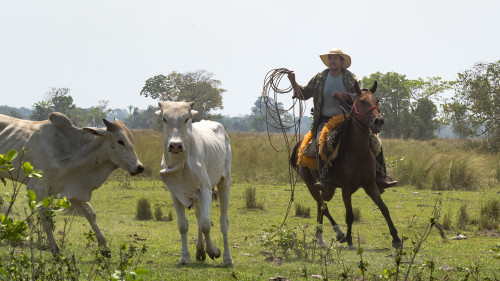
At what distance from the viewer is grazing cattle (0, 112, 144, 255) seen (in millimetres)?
8172

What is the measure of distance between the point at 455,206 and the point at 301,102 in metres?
Result: 5.13

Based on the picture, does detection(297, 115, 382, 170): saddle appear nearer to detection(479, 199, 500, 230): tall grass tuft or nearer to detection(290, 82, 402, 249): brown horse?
detection(290, 82, 402, 249): brown horse

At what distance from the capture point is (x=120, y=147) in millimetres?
8242

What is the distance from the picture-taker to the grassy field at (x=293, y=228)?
23.0 feet

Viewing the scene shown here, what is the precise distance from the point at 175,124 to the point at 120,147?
132 centimetres

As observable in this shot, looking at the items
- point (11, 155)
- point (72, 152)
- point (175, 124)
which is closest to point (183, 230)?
point (175, 124)

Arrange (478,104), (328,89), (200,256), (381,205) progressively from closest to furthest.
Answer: (200,256) < (381,205) < (328,89) < (478,104)

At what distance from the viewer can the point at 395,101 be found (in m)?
66.8

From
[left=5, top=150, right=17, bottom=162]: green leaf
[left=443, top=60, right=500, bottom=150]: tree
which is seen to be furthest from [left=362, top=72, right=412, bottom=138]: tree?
[left=5, top=150, right=17, bottom=162]: green leaf

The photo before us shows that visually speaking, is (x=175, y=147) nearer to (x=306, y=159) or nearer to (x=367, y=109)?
(x=367, y=109)

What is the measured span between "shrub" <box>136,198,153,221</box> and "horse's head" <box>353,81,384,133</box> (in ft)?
15.6

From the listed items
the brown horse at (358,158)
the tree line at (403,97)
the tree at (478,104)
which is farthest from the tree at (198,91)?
the brown horse at (358,158)

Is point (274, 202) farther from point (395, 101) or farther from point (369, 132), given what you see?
point (395, 101)

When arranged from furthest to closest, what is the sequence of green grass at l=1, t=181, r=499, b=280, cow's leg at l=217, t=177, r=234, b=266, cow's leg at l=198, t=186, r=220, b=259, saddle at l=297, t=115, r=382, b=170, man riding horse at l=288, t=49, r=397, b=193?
man riding horse at l=288, t=49, r=397, b=193, saddle at l=297, t=115, r=382, b=170, cow's leg at l=217, t=177, r=234, b=266, cow's leg at l=198, t=186, r=220, b=259, green grass at l=1, t=181, r=499, b=280
